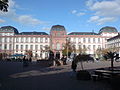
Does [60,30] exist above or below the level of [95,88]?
above

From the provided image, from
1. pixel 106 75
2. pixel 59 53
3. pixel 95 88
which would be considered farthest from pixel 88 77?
pixel 59 53

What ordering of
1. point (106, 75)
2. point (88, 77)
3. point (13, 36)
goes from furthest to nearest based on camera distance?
point (13, 36)
point (88, 77)
point (106, 75)

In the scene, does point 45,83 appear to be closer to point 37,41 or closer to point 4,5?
point 4,5

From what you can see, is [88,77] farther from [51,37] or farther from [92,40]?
[92,40]

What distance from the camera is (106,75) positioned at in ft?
41.8

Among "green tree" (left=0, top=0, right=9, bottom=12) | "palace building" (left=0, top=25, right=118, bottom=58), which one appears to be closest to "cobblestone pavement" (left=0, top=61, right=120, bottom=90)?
"green tree" (left=0, top=0, right=9, bottom=12)

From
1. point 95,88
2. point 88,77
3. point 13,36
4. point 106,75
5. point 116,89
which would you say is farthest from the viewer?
point 13,36

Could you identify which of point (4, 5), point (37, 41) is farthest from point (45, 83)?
point (37, 41)

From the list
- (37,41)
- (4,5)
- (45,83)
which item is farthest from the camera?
(37,41)

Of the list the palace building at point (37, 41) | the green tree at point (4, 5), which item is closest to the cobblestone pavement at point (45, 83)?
the green tree at point (4, 5)

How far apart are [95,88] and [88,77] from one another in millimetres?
3850

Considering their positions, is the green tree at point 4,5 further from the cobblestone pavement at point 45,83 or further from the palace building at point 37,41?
the palace building at point 37,41

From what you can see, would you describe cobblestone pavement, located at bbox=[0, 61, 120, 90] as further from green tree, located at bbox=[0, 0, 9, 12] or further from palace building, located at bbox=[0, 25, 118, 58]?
palace building, located at bbox=[0, 25, 118, 58]

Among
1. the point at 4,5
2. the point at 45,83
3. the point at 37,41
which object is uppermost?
the point at 37,41
